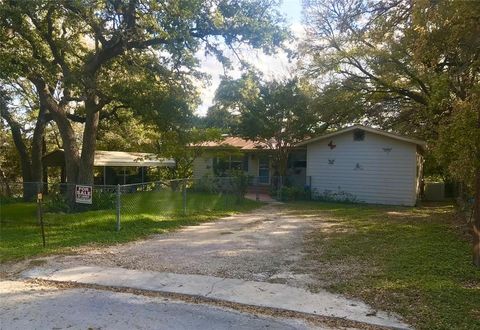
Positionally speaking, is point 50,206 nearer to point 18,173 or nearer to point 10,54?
point 10,54

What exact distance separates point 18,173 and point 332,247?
2530 cm

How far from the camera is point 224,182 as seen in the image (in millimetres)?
18297

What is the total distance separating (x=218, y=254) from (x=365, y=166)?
45.2 feet

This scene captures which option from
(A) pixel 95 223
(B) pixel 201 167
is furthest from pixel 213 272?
(B) pixel 201 167

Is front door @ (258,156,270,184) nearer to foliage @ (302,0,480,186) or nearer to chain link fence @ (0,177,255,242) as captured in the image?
foliage @ (302,0,480,186)

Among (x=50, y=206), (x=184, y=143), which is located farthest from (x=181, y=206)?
(x=50, y=206)

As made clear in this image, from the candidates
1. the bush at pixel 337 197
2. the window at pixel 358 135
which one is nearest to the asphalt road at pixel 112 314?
the bush at pixel 337 197

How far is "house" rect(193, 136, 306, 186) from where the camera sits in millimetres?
25281

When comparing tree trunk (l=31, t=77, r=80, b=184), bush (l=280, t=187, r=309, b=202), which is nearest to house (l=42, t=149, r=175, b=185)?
bush (l=280, t=187, r=309, b=202)

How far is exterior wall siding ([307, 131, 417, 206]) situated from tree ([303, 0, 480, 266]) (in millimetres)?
1944

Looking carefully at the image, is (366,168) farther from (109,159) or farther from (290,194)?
(109,159)

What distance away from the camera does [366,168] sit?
20.8 meters

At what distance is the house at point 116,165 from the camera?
927 inches

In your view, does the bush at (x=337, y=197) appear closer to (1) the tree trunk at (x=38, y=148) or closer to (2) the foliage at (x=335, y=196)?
(2) the foliage at (x=335, y=196)
